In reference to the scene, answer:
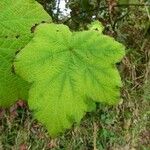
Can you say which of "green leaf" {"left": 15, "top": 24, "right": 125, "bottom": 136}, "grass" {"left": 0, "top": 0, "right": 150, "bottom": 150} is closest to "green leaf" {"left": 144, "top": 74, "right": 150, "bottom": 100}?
"grass" {"left": 0, "top": 0, "right": 150, "bottom": 150}

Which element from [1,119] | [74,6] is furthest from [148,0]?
[1,119]

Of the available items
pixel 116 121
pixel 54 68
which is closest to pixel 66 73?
pixel 54 68

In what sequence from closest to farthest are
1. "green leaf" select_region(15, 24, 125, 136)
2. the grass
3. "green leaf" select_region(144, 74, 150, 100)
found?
"green leaf" select_region(15, 24, 125, 136) < the grass < "green leaf" select_region(144, 74, 150, 100)

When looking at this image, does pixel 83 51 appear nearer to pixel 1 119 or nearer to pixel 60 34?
pixel 60 34

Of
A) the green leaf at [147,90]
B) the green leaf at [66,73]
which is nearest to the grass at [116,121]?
the green leaf at [147,90]

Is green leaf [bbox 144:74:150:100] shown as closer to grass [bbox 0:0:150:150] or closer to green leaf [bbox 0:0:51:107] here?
grass [bbox 0:0:150:150]

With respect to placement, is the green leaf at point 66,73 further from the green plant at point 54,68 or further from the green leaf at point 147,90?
the green leaf at point 147,90
